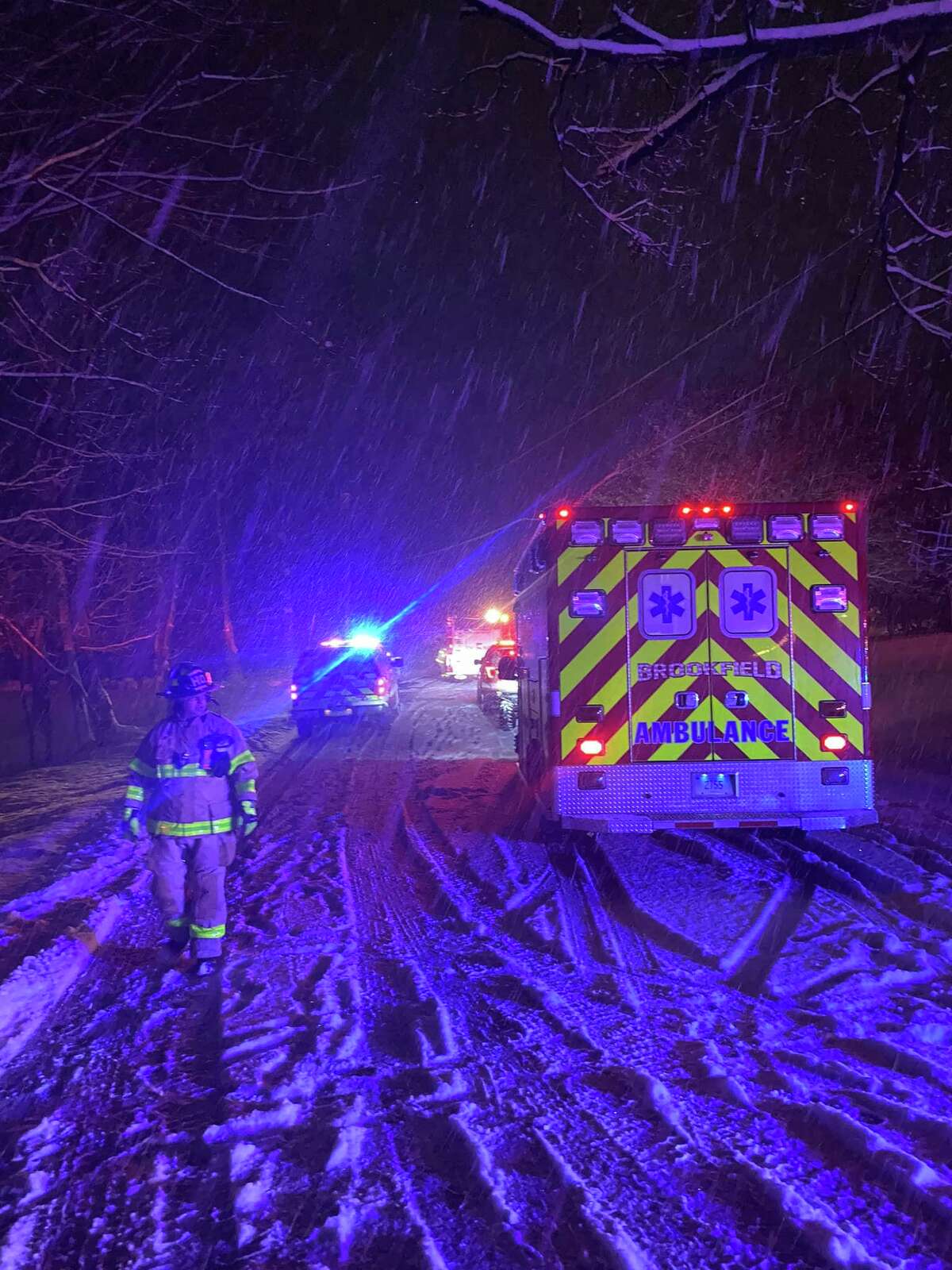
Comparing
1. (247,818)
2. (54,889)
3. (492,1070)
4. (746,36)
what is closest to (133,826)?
(247,818)

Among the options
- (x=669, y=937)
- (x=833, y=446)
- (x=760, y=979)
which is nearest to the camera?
(x=760, y=979)

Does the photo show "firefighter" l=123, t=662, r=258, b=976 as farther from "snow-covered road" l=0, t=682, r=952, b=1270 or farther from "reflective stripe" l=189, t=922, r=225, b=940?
"snow-covered road" l=0, t=682, r=952, b=1270

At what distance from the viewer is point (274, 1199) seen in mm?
3402

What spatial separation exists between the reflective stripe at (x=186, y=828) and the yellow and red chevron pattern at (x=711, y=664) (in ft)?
9.93

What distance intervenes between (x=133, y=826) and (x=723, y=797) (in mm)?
4479

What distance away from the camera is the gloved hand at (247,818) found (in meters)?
6.15

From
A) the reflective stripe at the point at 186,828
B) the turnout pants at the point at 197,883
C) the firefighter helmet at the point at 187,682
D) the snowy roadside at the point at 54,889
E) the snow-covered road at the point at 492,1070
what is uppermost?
the firefighter helmet at the point at 187,682

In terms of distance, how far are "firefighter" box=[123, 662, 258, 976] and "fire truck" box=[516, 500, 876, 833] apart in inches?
113

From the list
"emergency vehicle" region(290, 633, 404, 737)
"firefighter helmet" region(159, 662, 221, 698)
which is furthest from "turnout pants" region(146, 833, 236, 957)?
"emergency vehicle" region(290, 633, 404, 737)

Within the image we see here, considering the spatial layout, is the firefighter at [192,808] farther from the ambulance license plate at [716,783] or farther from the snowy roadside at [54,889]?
the ambulance license plate at [716,783]

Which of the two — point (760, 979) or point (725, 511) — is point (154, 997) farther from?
point (725, 511)

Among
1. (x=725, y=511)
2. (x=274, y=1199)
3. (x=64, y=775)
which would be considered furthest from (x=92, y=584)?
(x=274, y=1199)

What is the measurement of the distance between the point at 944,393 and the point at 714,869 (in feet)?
43.5

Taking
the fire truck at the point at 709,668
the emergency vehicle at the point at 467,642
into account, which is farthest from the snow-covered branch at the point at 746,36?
the emergency vehicle at the point at 467,642
